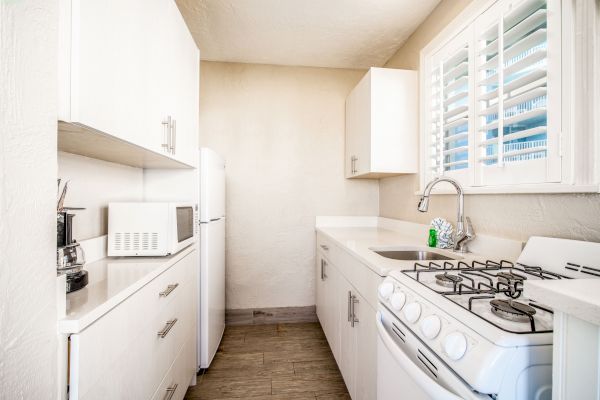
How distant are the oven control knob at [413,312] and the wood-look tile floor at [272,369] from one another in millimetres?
1205

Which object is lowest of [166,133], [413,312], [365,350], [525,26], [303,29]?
[365,350]

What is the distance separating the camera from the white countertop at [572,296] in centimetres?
43

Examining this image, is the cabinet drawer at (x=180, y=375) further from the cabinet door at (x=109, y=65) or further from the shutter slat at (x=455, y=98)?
the shutter slat at (x=455, y=98)

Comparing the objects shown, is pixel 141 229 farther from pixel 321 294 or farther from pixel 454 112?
pixel 454 112

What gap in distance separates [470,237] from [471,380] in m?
1.12

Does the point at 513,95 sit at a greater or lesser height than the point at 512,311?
greater

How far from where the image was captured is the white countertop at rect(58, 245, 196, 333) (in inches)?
29.4

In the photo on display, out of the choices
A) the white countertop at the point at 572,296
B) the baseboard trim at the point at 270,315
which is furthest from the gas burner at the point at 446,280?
the baseboard trim at the point at 270,315

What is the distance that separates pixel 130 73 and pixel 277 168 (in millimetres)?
1773

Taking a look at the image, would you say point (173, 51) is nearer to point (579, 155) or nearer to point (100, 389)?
point (100, 389)

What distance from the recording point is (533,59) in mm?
1177

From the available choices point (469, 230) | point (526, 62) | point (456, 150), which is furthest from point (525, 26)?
point (469, 230)

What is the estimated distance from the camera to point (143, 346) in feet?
3.50

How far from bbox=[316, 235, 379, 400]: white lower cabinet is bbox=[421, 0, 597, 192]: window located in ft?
2.65
